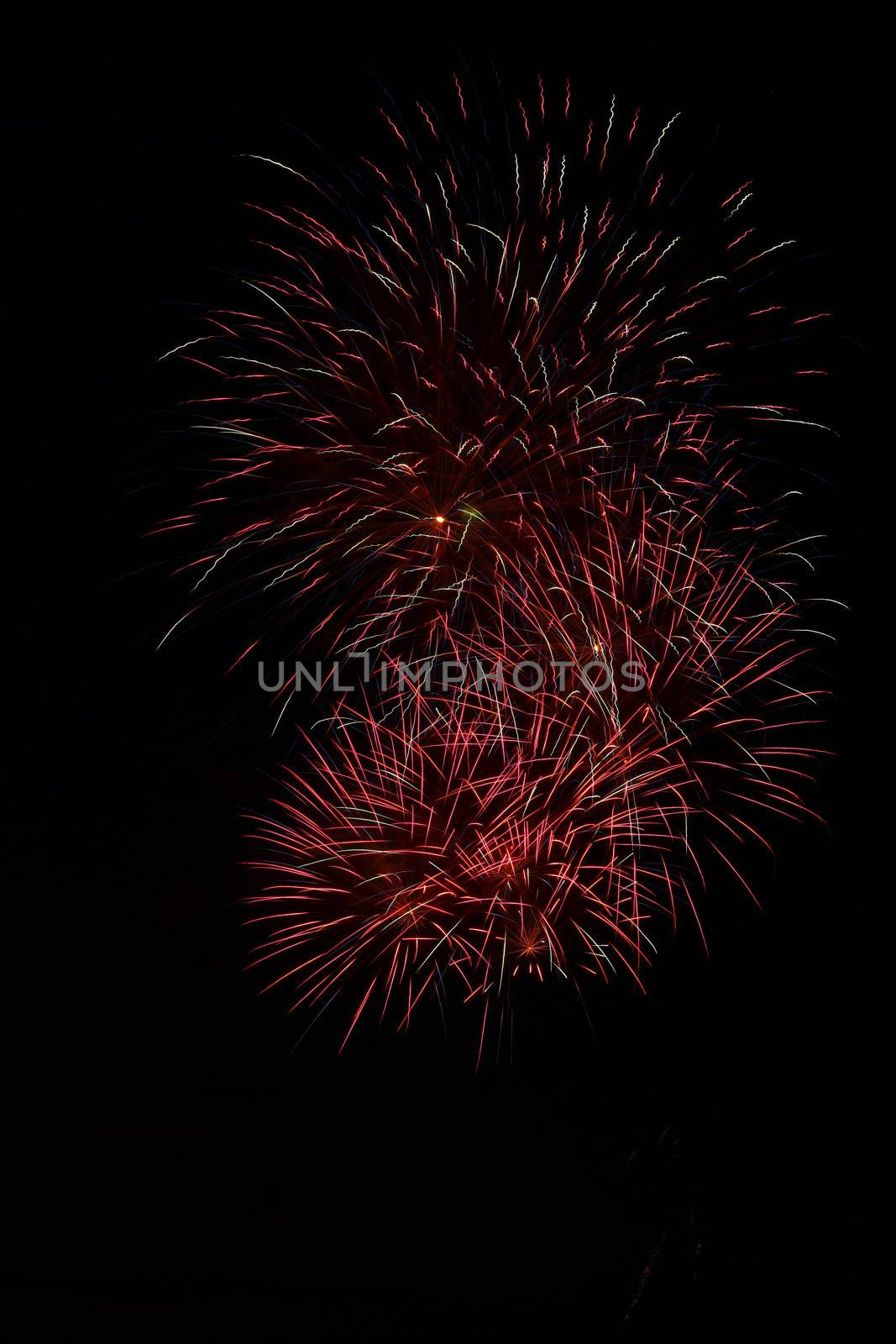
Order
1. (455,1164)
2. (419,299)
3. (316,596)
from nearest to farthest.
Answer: (419,299), (316,596), (455,1164)

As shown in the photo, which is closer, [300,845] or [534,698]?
[534,698]

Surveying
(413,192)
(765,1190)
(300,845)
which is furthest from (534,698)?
(765,1190)

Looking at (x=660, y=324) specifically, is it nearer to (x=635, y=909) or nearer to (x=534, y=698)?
(x=534, y=698)

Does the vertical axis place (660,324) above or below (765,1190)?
above

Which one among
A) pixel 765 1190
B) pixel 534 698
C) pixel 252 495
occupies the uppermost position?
pixel 252 495

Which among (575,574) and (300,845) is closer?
(575,574)

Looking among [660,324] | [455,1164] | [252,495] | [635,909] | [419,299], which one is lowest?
[455,1164]

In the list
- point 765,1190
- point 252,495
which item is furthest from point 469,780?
point 765,1190

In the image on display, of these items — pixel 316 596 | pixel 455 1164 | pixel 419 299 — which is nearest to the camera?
pixel 419 299

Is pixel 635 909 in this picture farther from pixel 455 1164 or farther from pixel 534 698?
pixel 455 1164
